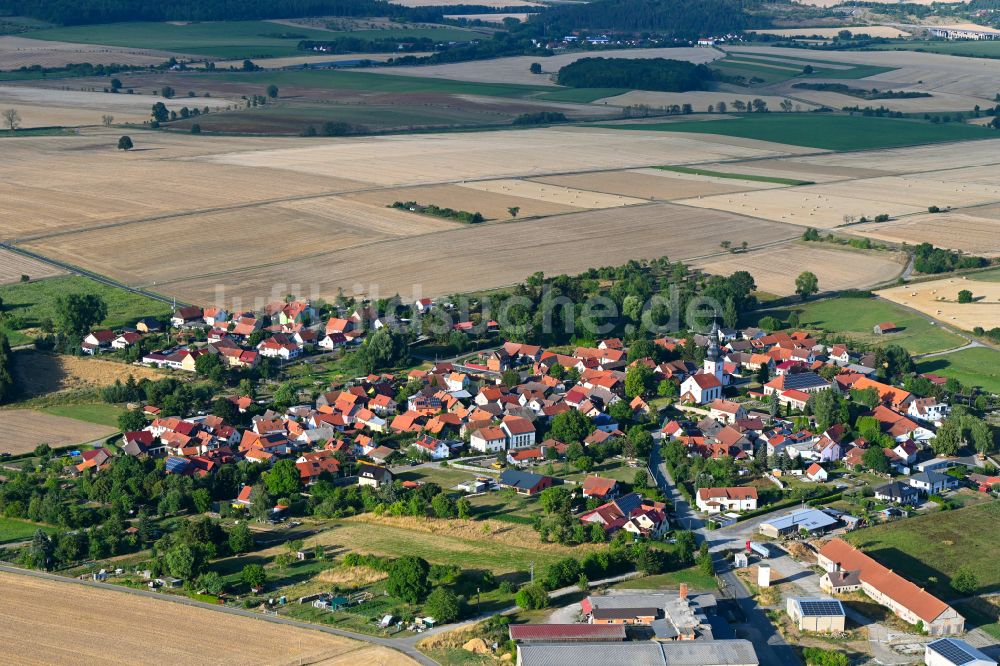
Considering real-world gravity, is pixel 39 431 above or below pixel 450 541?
above

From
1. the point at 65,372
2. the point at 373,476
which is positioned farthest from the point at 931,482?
the point at 65,372

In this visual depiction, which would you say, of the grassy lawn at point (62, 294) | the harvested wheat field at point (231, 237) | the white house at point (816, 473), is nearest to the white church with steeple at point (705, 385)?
the white house at point (816, 473)

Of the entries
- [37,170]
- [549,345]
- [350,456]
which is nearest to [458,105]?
[37,170]

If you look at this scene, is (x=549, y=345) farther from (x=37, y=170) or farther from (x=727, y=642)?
(x=37, y=170)

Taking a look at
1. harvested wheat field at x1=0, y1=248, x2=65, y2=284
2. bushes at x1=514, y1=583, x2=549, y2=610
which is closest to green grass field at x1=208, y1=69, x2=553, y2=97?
harvested wheat field at x1=0, y1=248, x2=65, y2=284

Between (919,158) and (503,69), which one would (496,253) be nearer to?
(919,158)

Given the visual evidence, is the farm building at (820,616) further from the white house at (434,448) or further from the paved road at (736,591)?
the white house at (434,448)
